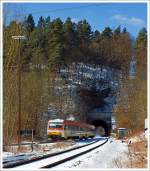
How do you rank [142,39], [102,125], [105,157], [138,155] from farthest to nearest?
[102,125] → [105,157] → [138,155] → [142,39]

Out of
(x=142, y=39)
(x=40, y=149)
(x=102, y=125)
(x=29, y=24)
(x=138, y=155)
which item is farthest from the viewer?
(x=40, y=149)

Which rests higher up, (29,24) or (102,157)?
(29,24)

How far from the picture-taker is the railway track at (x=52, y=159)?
1153 centimetres

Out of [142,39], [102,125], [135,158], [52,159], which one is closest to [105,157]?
[135,158]

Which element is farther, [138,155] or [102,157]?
[102,157]

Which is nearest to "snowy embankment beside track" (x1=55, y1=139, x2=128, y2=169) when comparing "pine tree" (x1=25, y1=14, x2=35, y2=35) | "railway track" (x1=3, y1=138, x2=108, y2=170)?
"railway track" (x1=3, y1=138, x2=108, y2=170)

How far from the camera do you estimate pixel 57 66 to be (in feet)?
44.1

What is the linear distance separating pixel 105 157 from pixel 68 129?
15.0ft

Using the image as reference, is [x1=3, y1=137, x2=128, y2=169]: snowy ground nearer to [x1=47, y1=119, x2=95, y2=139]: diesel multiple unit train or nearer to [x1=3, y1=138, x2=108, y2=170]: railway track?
[x1=3, y1=138, x2=108, y2=170]: railway track

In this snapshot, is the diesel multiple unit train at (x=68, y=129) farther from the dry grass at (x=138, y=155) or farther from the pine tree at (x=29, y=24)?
the pine tree at (x=29, y=24)

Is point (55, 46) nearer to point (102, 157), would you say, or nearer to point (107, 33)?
point (107, 33)

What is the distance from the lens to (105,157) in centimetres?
1273

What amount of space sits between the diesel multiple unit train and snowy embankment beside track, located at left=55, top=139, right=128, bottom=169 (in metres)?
0.68

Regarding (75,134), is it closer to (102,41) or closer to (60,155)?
(60,155)
